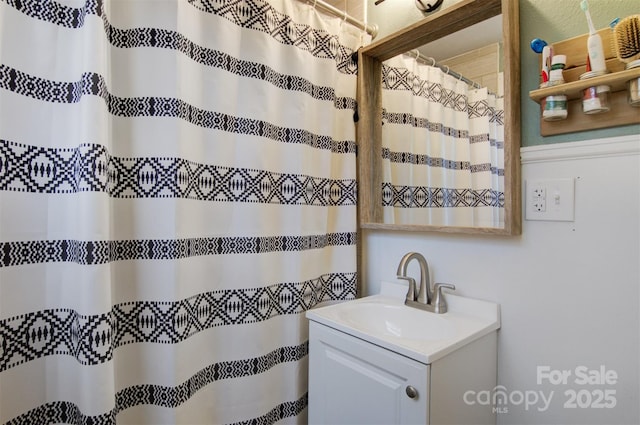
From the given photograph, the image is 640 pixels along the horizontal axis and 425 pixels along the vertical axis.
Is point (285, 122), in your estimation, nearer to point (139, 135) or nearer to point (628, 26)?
point (139, 135)

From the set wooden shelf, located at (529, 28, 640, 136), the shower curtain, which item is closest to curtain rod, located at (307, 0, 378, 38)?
the shower curtain

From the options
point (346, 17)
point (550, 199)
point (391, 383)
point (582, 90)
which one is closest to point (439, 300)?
point (391, 383)

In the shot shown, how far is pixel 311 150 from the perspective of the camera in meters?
1.35

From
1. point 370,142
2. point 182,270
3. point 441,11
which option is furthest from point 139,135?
point 441,11

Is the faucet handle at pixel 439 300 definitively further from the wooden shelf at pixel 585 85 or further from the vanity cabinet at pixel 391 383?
the wooden shelf at pixel 585 85

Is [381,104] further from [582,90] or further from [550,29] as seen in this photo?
[582,90]

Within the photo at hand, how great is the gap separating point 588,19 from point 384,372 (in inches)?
43.6

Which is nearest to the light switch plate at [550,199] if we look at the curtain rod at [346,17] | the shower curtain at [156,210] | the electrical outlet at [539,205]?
the electrical outlet at [539,205]

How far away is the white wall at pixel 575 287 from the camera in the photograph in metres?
0.88

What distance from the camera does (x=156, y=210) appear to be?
969 mm

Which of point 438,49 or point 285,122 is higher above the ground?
point 438,49

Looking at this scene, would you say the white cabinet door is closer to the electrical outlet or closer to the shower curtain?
the shower curtain

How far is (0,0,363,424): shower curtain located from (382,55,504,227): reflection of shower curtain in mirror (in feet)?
1.26

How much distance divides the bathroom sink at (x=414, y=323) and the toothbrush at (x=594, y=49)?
75cm
